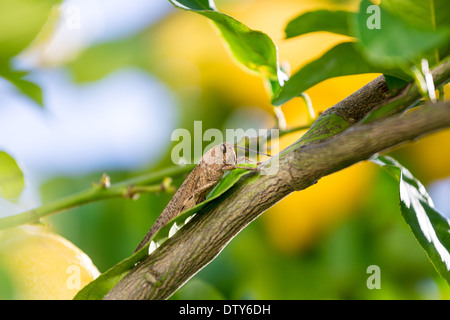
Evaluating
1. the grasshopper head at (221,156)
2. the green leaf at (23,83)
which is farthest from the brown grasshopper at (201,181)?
the green leaf at (23,83)

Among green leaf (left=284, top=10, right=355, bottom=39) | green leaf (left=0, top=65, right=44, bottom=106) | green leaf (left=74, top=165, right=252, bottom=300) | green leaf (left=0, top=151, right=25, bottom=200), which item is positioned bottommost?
green leaf (left=74, top=165, right=252, bottom=300)

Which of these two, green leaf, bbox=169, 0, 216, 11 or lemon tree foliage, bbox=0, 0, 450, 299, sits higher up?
green leaf, bbox=169, 0, 216, 11

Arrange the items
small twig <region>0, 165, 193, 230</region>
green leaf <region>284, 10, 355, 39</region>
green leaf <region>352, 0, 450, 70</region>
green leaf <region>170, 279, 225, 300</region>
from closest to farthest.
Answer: green leaf <region>352, 0, 450, 70</region>, green leaf <region>284, 10, 355, 39</region>, small twig <region>0, 165, 193, 230</region>, green leaf <region>170, 279, 225, 300</region>

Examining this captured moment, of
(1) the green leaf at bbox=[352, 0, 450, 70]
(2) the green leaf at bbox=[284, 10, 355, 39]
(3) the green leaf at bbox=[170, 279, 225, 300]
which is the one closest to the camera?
(1) the green leaf at bbox=[352, 0, 450, 70]

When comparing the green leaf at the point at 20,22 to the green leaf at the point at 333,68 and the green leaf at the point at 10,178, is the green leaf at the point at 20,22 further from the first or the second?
the green leaf at the point at 333,68

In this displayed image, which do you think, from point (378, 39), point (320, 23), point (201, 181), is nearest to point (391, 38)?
point (378, 39)

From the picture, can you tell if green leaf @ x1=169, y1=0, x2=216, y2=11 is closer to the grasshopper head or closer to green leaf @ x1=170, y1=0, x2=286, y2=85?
green leaf @ x1=170, y1=0, x2=286, y2=85

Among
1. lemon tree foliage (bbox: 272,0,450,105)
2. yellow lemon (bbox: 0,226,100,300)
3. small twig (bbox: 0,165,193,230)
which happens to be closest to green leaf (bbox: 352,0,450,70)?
lemon tree foliage (bbox: 272,0,450,105)
